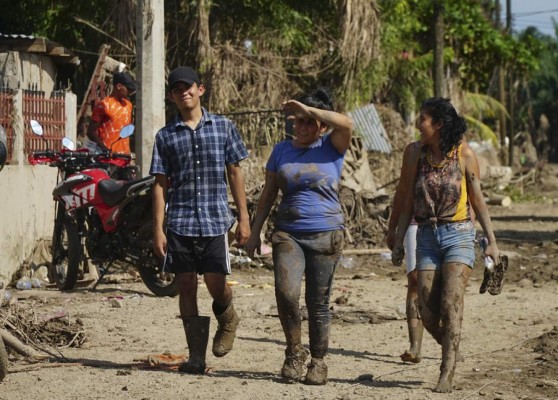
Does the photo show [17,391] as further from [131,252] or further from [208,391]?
[131,252]

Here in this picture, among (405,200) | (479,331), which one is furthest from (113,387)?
(479,331)

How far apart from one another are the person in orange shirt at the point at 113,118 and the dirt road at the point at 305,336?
1633 mm

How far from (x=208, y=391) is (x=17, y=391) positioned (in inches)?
44.3

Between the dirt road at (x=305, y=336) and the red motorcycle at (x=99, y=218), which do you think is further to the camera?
the red motorcycle at (x=99, y=218)

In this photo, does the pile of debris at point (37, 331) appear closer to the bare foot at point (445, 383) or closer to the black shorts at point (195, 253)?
the black shorts at point (195, 253)

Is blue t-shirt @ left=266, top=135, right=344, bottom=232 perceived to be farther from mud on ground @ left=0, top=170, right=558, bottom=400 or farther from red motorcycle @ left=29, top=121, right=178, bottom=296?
red motorcycle @ left=29, top=121, right=178, bottom=296

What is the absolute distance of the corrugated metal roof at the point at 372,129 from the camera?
2198cm

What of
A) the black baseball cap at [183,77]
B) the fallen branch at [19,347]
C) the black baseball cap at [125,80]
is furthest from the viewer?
the black baseball cap at [125,80]

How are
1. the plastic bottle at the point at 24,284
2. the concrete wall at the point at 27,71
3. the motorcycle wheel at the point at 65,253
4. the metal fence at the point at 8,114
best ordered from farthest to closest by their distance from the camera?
the concrete wall at the point at 27,71, the metal fence at the point at 8,114, the plastic bottle at the point at 24,284, the motorcycle wheel at the point at 65,253

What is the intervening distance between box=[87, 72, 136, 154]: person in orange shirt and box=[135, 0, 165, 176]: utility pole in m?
0.15

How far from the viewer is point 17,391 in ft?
22.6

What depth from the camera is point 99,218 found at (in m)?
11.4

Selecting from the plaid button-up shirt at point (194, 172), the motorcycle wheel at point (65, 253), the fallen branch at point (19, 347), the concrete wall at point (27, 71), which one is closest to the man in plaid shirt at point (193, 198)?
the plaid button-up shirt at point (194, 172)

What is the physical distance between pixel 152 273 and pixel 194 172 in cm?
385
